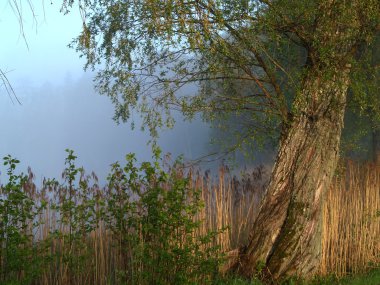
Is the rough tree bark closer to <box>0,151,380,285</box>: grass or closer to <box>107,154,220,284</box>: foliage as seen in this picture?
<box>0,151,380,285</box>: grass

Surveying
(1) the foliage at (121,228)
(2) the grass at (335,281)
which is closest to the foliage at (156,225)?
(1) the foliage at (121,228)

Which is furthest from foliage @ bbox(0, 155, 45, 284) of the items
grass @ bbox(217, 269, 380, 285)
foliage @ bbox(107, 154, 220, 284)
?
grass @ bbox(217, 269, 380, 285)

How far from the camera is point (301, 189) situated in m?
9.59

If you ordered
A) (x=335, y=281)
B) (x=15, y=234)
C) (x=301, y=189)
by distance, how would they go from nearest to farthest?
(x=15, y=234), (x=301, y=189), (x=335, y=281)

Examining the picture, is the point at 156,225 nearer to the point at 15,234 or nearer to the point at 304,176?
the point at 15,234

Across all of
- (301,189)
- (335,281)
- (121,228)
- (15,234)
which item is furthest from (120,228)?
(335,281)

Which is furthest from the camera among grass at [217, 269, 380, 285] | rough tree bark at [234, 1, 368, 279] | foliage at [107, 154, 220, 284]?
rough tree bark at [234, 1, 368, 279]

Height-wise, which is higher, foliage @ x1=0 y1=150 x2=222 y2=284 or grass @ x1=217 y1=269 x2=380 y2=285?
foliage @ x1=0 y1=150 x2=222 y2=284

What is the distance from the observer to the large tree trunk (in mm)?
9500

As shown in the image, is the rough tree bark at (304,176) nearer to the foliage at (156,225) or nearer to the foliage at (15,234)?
the foliage at (156,225)

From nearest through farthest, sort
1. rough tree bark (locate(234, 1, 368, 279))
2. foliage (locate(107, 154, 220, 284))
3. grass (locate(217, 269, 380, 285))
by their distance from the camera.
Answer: foliage (locate(107, 154, 220, 284)) < grass (locate(217, 269, 380, 285)) < rough tree bark (locate(234, 1, 368, 279))

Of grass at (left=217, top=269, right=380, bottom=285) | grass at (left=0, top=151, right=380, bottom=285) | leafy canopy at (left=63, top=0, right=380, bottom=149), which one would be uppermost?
leafy canopy at (left=63, top=0, right=380, bottom=149)

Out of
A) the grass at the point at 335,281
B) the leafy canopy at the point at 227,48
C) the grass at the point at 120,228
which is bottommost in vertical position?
the grass at the point at 335,281

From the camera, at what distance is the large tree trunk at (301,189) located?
31.2 feet
